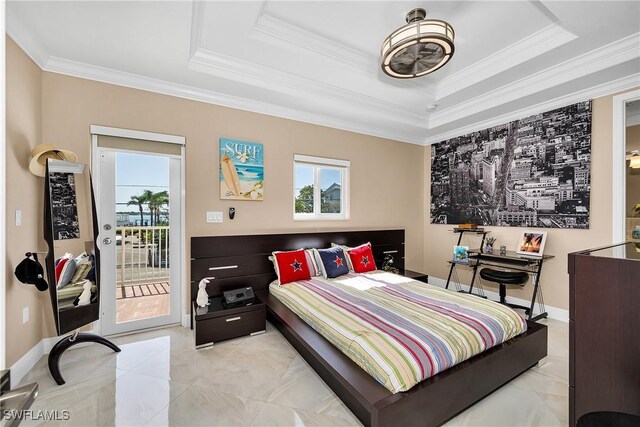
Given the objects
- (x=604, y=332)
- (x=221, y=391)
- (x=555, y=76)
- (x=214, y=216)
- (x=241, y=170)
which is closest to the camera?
(x=604, y=332)

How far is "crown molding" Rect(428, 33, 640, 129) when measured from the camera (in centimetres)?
259

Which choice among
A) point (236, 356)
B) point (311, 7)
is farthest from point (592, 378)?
point (311, 7)

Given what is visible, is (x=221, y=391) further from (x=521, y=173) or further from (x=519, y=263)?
(x=521, y=173)

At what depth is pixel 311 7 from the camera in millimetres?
2402

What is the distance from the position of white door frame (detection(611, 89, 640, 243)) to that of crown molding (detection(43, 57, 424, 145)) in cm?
263

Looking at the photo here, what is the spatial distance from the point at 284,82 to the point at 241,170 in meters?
1.14

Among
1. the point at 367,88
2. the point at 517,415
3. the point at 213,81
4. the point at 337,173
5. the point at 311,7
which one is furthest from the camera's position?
the point at 337,173

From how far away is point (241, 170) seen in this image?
3537 millimetres

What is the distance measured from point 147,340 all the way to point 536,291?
4.48m

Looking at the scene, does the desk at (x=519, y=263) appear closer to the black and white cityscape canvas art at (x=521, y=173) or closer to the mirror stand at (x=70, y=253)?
the black and white cityscape canvas art at (x=521, y=173)

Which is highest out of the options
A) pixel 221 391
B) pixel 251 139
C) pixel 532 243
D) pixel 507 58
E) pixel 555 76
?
pixel 507 58

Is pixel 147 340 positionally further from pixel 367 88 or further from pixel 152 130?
pixel 367 88

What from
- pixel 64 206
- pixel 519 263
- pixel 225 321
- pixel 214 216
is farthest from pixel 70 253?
pixel 519 263

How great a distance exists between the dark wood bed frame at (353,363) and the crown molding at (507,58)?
2.53 metres
